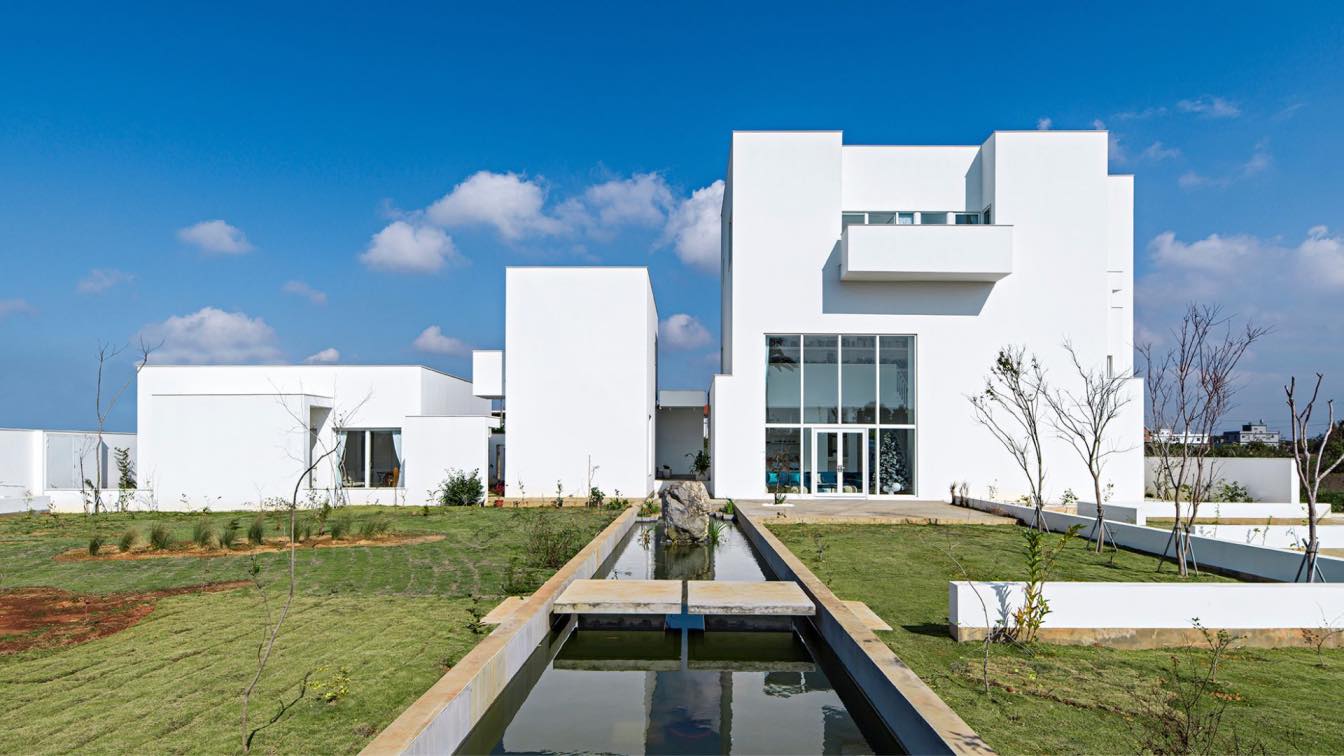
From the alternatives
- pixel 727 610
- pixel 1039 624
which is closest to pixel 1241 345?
pixel 1039 624

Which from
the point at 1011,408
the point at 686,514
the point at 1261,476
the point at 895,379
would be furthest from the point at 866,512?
the point at 1261,476

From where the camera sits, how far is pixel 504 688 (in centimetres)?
552

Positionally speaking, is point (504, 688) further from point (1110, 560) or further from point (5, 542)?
point (5, 542)

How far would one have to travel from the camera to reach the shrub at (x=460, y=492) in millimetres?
19875

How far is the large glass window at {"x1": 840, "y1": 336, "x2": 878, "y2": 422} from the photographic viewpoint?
20.8 metres

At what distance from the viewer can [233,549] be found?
11.5 metres

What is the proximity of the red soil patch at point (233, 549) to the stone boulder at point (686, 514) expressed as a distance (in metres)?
3.74

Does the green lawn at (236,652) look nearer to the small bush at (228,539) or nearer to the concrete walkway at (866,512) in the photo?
the small bush at (228,539)

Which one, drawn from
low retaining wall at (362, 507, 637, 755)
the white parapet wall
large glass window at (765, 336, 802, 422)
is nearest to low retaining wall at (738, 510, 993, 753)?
low retaining wall at (362, 507, 637, 755)

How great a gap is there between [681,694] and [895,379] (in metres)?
16.4

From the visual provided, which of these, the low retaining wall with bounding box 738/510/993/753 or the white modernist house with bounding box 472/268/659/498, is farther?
the white modernist house with bounding box 472/268/659/498

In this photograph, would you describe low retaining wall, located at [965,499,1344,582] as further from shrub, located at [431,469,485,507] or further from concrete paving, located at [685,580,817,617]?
shrub, located at [431,469,485,507]

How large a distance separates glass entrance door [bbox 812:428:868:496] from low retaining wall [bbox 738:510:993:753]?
42.5 feet

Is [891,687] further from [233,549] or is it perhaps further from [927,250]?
[927,250]
